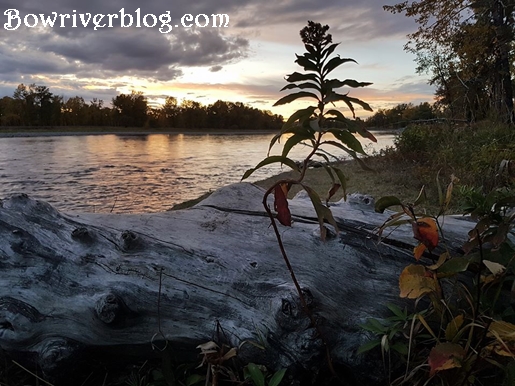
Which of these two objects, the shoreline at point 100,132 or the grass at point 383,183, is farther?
the shoreline at point 100,132

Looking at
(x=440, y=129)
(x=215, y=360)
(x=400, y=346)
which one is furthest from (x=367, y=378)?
(x=440, y=129)

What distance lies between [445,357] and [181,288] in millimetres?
1142

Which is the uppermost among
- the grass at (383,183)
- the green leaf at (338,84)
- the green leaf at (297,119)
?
the green leaf at (338,84)

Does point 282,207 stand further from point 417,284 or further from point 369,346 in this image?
point 369,346

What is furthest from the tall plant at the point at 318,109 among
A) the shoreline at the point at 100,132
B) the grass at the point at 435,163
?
the shoreline at the point at 100,132

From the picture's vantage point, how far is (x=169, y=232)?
7.20ft

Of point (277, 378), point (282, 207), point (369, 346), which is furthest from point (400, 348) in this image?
point (282, 207)

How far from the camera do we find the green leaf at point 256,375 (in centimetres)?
152

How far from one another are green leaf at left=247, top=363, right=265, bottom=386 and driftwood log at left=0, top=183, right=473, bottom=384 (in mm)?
139

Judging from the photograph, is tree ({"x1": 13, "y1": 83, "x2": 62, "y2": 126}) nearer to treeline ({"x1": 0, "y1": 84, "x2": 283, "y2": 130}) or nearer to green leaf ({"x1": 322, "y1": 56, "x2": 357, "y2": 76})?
treeline ({"x1": 0, "y1": 84, "x2": 283, "y2": 130})

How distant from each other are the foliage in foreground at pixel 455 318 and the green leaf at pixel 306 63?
1.95 ft

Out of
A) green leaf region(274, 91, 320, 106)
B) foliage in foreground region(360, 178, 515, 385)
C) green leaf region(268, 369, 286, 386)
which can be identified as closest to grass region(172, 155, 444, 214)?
foliage in foreground region(360, 178, 515, 385)

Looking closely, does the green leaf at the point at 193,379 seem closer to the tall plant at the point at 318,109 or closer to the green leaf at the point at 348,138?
the tall plant at the point at 318,109

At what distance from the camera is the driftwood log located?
1.71 m
